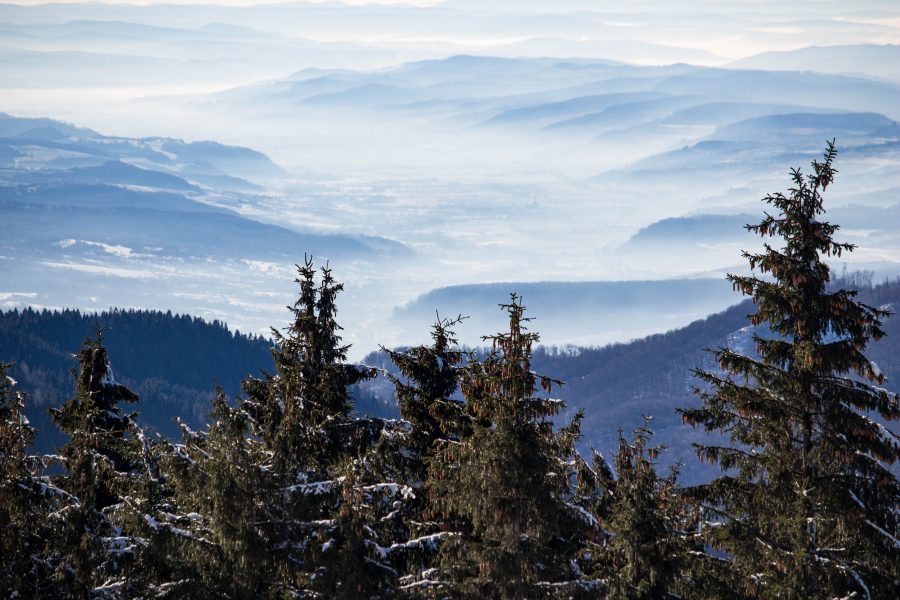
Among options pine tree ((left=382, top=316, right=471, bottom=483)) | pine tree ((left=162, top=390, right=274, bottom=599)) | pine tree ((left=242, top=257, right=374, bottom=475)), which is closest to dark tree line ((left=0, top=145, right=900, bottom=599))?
pine tree ((left=162, top=390, right=274, bottom=599))

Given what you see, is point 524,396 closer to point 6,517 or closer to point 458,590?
point 458,590

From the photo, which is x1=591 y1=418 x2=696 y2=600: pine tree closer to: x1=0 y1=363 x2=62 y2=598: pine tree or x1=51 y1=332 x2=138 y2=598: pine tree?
x1=51 y1=332 x2=138 y2=598: pine tree

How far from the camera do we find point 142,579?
24141mm

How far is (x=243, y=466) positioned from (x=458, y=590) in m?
4.60

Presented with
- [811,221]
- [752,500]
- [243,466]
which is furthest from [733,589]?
[243,466]

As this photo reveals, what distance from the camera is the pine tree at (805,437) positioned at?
71.9 feet

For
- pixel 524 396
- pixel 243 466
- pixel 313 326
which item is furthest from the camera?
pixel 313 326

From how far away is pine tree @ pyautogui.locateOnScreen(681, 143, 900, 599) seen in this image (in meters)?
21.9

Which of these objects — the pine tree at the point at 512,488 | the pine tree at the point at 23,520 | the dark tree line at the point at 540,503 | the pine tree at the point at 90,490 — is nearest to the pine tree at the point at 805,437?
the dark tree line at the point at 540,503

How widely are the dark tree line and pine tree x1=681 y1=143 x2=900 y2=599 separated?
0.13 feet

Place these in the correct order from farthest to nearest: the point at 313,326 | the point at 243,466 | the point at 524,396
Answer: the point at 313,326, the point at 243,466, the point at 524,396

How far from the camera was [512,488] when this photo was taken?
20.9 m

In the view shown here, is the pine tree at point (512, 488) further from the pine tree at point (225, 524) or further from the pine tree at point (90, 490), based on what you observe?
the pine tree at point (90, 490)

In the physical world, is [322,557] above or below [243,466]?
below
